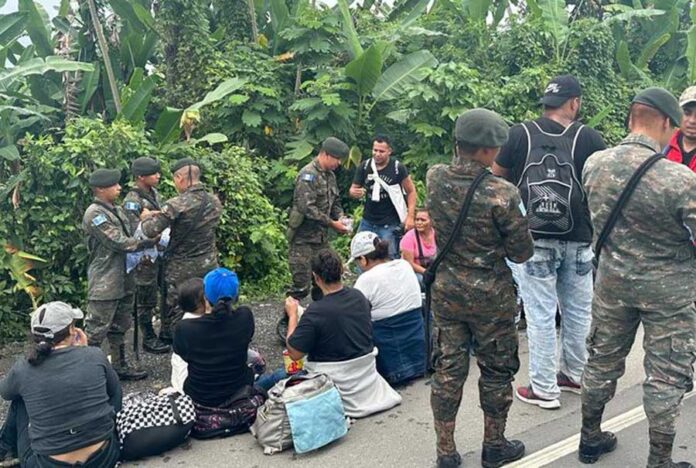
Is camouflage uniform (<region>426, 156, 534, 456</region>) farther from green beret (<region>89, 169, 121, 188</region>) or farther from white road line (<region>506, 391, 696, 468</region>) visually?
green beret (<region>89, 169, 121, 188</region>)

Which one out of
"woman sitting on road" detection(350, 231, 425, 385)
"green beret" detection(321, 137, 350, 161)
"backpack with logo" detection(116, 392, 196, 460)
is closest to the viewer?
"backpack with logo" detection(116, 392, 196, 460)

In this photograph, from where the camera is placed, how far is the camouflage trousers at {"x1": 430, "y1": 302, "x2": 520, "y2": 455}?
378 cm

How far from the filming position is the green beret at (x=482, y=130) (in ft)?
12.0

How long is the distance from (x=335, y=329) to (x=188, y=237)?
6.12 ft

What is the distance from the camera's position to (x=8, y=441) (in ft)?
13.2

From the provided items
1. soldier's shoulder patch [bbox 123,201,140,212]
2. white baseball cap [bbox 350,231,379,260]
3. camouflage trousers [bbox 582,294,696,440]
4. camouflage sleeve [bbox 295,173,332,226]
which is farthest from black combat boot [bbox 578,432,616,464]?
soldier's shoulder patch [bbox 123,201,140,212]

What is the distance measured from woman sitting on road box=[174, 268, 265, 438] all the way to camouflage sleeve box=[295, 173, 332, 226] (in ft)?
5.82

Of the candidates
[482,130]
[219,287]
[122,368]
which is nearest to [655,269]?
[482,130]

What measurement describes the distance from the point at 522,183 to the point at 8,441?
138 inches

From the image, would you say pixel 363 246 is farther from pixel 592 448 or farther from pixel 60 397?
pixel 60 397

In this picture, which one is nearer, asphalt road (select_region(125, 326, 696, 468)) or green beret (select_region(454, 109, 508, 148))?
green beret (select_region(454, 109, 508, 148))

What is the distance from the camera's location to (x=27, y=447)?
375 cm

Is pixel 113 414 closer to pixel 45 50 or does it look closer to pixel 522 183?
pixel 522 183

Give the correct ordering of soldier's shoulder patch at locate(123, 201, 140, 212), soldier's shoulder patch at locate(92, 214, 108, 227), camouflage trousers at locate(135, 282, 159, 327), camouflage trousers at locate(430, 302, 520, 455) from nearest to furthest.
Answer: camouflage trousers at locate(430, 302, 520, 455)
soldier's shoulder patch at locate(92, 214, 108, 227)
soldier's shoulder patch at locate(123, 201, 140, 212)
camouflage trousers at locate(135, 282, 159, 327)
